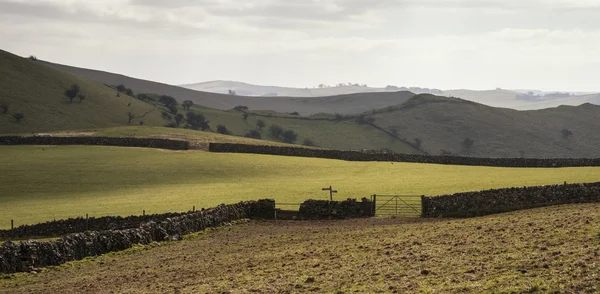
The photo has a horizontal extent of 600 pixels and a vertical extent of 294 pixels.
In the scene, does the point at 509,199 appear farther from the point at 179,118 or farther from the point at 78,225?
the point at 179,118

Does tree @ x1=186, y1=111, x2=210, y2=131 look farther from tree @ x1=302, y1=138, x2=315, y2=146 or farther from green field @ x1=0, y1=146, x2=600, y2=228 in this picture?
green field @ x1=0, y1=146, x2=600, y2=228

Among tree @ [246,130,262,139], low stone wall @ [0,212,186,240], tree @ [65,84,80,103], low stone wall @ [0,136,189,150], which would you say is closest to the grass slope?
tree @ [65,84,80,103]

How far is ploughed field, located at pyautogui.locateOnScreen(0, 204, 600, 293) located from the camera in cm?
2108

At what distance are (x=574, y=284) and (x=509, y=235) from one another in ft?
35.1

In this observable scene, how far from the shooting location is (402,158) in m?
89.4

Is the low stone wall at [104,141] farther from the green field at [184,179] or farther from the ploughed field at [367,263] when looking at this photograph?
the ploughed field at [367,263]

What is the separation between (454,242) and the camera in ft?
96.4

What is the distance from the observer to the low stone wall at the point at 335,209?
163 feet

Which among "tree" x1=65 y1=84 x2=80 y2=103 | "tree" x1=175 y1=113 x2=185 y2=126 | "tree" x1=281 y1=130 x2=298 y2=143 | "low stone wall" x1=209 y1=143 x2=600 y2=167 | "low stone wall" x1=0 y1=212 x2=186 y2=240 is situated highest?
"tree" x1=65 y1=84 x2=80 y2=103

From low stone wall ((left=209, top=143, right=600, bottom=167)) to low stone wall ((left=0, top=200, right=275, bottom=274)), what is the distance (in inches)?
1686

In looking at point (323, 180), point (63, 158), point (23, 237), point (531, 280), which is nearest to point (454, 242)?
point (531, 280)

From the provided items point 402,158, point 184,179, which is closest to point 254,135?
point 402,158

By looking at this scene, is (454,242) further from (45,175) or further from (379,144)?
(379,144)

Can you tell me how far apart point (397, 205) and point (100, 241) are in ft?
76.3
